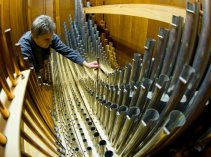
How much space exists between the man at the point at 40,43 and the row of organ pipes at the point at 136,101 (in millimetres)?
385

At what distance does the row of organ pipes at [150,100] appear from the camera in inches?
28.3

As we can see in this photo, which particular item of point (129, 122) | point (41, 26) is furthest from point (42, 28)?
point (129, 122)

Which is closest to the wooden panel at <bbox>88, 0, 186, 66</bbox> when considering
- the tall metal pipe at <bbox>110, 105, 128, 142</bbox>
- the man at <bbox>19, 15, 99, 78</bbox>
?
the man at <bbox>19, 15, 99, 78</bbox>

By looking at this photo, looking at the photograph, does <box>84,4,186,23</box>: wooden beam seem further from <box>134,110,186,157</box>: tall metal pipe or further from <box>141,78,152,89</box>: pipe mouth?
<box>134,110,186,157</box>: tall metal pipe

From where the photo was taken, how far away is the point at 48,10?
3553mm

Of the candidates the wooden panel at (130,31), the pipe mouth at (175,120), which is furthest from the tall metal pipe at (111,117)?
the wooden panel at (130,31)

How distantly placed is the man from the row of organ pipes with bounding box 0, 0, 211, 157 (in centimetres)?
38

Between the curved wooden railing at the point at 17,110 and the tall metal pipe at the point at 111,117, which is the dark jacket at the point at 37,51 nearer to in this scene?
the curved wooden railing at the point at 17,110

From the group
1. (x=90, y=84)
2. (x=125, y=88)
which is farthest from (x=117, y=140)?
(x=90, y=84)

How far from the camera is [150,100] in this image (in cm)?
88

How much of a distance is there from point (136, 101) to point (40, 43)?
122cm

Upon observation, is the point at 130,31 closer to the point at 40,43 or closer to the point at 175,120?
the point at 40,43

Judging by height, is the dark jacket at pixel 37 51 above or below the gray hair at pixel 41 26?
below

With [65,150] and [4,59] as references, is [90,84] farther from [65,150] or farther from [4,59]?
[4,59]
